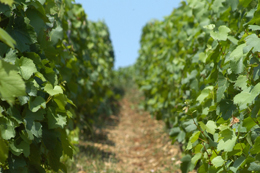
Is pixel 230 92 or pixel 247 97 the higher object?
pixel 230 92

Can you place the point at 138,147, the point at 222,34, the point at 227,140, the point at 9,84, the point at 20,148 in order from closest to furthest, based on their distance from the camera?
the point at 9,84, the point at 20,148, the point at 227,140, the point at 222,34, the point at 138,147

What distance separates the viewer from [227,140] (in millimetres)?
2084

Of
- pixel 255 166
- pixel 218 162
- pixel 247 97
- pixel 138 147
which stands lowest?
pixel 255 166

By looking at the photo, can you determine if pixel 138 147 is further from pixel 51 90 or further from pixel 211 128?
pixel 51 90

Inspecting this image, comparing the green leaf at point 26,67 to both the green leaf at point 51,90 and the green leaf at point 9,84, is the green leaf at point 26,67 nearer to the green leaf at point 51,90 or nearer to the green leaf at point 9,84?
the green leaf at point 51,90

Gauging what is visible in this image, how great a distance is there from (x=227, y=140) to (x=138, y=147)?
→ 458 cm

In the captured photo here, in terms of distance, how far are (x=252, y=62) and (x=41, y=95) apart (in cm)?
149

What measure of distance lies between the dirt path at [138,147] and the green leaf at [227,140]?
239 centimetres

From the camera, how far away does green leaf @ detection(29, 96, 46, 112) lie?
2.00 metres

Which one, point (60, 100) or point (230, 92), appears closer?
point (60, 100)

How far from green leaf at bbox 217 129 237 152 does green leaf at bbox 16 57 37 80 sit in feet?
4.48

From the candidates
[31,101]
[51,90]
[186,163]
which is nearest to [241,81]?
[186,163]

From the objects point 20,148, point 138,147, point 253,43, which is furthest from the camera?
point 138,147

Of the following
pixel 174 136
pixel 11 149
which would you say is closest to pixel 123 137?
pixel 174 136
